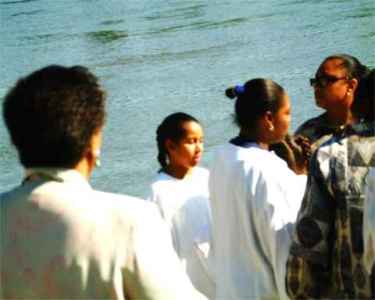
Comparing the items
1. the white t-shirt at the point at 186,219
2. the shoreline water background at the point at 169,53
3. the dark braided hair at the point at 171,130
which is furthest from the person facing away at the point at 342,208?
the shoreline water background at the point at 169,53

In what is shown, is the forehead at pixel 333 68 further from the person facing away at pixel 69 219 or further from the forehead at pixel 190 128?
the person facing away at pixel 69 219

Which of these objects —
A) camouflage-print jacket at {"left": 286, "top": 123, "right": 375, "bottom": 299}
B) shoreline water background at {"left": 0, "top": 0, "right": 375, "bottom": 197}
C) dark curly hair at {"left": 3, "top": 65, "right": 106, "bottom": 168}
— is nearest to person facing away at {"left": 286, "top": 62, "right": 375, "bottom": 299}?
camouflage-print jacket at {"left": 286, "top": 123, "right": 375, "bottom": 299}

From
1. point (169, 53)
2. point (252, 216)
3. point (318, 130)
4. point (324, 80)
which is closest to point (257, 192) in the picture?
point (252, 216)

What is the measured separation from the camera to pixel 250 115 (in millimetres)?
3988

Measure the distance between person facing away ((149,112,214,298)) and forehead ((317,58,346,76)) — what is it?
596 millimetres

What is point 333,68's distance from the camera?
4527 mm

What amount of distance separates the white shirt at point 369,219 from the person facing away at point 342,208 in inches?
3.1

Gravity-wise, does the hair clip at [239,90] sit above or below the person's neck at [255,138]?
above

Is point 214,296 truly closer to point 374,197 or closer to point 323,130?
point 323,130

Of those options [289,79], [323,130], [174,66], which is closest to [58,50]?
[174,66]

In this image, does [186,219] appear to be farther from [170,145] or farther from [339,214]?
[339,214]

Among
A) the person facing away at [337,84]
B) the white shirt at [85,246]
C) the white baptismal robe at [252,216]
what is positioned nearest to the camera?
the white shirt at [85,246]

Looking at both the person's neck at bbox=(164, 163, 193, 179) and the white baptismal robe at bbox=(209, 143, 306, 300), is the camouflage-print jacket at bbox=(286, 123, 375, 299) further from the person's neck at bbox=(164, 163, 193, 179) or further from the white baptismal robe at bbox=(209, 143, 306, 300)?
the person's neck at bbox=(164, 163, 193, 179)

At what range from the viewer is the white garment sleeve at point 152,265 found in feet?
7.70
